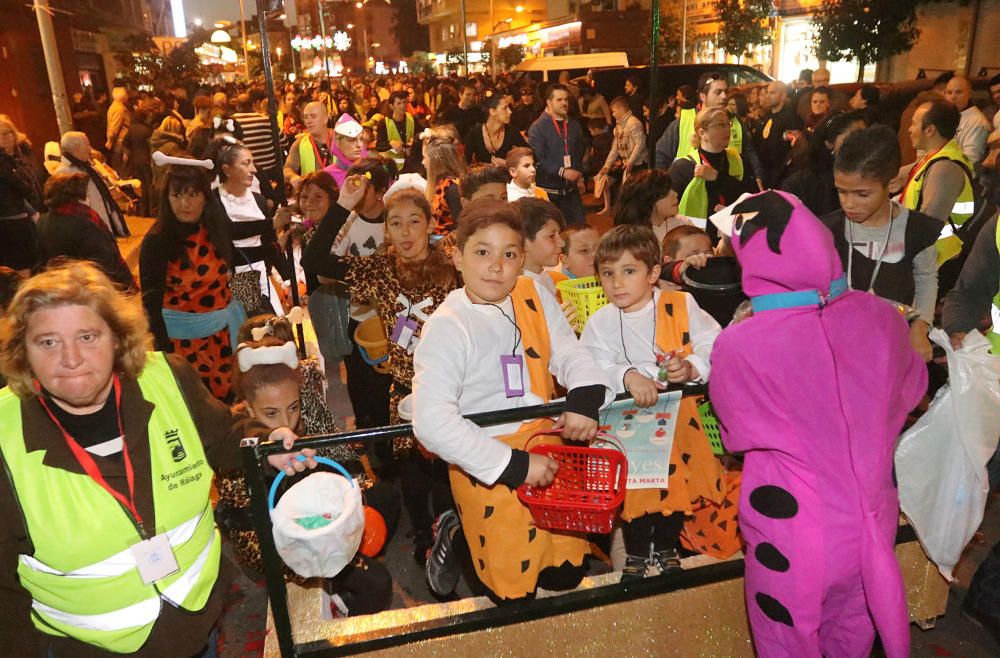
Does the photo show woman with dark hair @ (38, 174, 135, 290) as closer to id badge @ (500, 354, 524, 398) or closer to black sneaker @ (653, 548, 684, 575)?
id badge @ (500, 354, 524, 398)

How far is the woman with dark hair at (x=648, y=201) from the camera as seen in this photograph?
5.59m

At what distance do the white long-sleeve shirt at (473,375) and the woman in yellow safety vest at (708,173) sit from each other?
3.96m

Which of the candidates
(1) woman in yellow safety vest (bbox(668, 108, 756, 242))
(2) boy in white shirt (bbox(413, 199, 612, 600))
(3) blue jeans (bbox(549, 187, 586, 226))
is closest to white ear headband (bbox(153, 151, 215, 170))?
(2) boy in white shirt (bbox(413, 199, 612, 600))

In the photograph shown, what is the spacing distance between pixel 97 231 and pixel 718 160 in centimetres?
533

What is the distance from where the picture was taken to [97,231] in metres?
6.40

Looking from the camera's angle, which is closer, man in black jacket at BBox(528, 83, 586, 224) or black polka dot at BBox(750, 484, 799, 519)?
black polka dot at BBox(750, 484, 799, 519)

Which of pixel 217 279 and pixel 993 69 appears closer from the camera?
pixel 217 279

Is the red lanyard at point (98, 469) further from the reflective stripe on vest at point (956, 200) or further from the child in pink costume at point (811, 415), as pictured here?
the reflective stripe on vest at point (956, 200)

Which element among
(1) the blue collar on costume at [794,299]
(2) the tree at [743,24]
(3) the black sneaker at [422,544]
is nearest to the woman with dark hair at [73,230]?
(3) the black sneaker at [422,544]

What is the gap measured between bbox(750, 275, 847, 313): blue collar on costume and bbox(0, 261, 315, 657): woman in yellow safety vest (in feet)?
5.43

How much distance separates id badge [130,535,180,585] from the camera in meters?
2.43

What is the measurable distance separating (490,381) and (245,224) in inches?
161

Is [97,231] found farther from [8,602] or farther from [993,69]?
[993,69]

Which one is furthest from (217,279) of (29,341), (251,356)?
(29,341)
